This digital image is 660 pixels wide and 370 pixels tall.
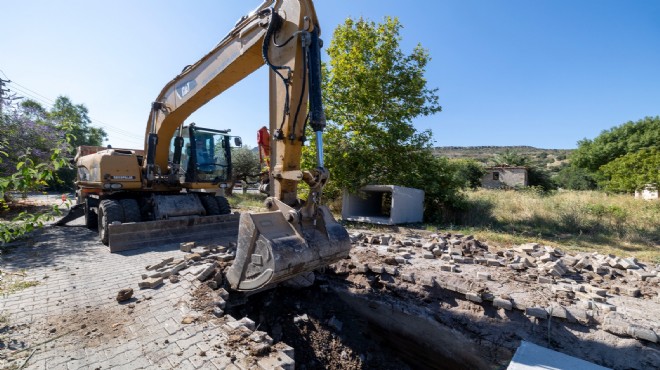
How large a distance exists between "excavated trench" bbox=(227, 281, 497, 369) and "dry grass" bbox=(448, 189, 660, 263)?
181 inches

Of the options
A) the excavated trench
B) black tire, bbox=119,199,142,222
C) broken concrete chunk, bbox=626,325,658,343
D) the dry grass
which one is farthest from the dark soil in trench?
the dry grass

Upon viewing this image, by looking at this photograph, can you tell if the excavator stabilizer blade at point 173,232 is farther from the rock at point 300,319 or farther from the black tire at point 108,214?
the rock at point 300,319

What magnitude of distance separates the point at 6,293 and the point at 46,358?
2.07 meters

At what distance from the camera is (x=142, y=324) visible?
3.35m

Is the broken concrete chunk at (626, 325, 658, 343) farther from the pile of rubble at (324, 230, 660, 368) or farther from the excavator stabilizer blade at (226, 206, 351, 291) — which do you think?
the excavator stabilizer blade at (226, 206, 351, 291)

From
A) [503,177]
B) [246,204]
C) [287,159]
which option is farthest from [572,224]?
[503,177]

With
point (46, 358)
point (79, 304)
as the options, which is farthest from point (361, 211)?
point (46, 358)

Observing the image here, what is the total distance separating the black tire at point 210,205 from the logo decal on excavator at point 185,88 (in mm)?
2798

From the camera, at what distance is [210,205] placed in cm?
821

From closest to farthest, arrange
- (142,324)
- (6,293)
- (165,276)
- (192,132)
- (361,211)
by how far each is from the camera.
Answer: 1. (142,324)
2. (6,293)
3. (165,276)
4. (192,132)
5. (361,211)

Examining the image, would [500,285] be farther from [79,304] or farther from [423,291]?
[79,304]

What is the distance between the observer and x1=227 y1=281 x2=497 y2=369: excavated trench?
4004 millimetres

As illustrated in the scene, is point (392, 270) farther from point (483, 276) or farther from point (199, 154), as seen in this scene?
point (199, 154)

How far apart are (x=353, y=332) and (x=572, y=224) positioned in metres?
9.14
